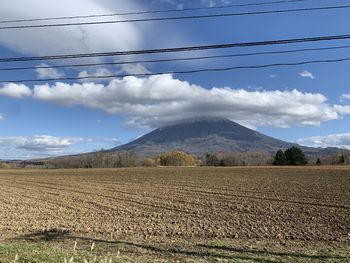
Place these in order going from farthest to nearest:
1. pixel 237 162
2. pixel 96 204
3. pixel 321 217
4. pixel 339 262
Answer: pixel 237 162
pixel 96 204
pixel 321 217
pixel 339 262

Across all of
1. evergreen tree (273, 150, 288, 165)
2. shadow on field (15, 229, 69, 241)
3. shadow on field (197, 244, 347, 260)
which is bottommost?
shadow on field (197, 244, 347, 260)

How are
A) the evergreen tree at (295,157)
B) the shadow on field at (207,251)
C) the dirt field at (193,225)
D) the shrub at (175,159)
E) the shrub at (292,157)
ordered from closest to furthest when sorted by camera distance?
the shadow on field at (207,251) → the dirt field at (193,225) → the evergreen tree at (295,157) → the shrub at (292,157) → the shrub at (175,159)

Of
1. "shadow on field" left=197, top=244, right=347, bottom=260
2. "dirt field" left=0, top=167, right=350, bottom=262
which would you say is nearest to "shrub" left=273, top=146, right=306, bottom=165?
"dirt field" left=0, top=167, right=350, bottom=262

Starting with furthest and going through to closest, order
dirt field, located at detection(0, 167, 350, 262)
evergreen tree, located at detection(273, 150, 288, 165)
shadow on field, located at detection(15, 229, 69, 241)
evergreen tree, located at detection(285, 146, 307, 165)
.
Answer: evergreen tree, located at detection(273, 150, 288, 165) → evergreen tree, located at detection(285, 146, 307, 165) → shadow on field, located at detection(15, 229, 69, 241) → dirt field, located at detection(0, 167, 350, 262)

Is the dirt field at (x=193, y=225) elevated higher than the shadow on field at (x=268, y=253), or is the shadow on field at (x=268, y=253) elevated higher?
the dirt field at (x=193, y=225)

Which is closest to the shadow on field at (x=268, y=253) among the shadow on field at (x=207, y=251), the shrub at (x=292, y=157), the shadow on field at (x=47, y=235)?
the shadow on field at (x=207, y=251)

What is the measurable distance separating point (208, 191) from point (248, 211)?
1210 centimetres

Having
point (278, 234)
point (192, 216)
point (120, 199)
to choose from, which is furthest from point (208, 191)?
point (278, 234)

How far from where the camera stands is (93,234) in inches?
736

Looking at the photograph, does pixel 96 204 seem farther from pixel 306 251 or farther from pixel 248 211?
pixel 306 251

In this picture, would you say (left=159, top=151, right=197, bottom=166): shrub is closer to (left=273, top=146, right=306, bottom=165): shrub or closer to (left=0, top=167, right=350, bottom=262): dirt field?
(left=273, top=146, right=306, bottom=165): shrub

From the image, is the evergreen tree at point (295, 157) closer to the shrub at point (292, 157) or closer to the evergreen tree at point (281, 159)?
the shrub at point (292, 157)

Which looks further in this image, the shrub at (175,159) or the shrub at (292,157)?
the shrub at (175,159)

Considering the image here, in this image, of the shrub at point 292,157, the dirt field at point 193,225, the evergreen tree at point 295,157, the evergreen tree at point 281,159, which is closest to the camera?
the dirt field at point 193,225
